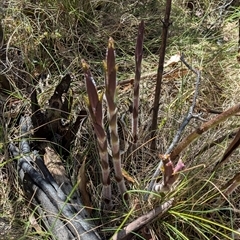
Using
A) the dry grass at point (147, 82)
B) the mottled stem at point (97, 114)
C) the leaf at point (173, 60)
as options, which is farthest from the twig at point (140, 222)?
the leaf at point (173, 60)

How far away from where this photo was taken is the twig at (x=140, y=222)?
1432 millimetres

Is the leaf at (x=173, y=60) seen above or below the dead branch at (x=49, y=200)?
above

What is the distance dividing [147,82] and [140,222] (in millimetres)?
792

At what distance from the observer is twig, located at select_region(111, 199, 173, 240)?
4.70 ft

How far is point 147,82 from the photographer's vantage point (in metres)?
2.05

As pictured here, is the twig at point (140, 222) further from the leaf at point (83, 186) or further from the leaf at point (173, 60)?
the leaf at point (173, 60)

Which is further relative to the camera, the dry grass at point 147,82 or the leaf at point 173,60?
the leaf at point 173,60

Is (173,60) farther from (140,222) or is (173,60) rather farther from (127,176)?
(140,222)

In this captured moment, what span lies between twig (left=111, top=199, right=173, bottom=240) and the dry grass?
3 cm

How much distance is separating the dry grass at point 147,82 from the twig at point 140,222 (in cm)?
3

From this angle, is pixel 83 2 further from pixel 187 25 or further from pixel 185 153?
pixel 185 153

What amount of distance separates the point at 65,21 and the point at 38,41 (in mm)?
212

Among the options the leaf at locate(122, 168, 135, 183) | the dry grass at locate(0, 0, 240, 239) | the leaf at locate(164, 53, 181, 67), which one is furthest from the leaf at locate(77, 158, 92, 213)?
the leaf at locate(164, 53, 181, 67)

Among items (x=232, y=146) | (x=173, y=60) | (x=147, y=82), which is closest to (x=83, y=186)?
(x=232, y=146)
